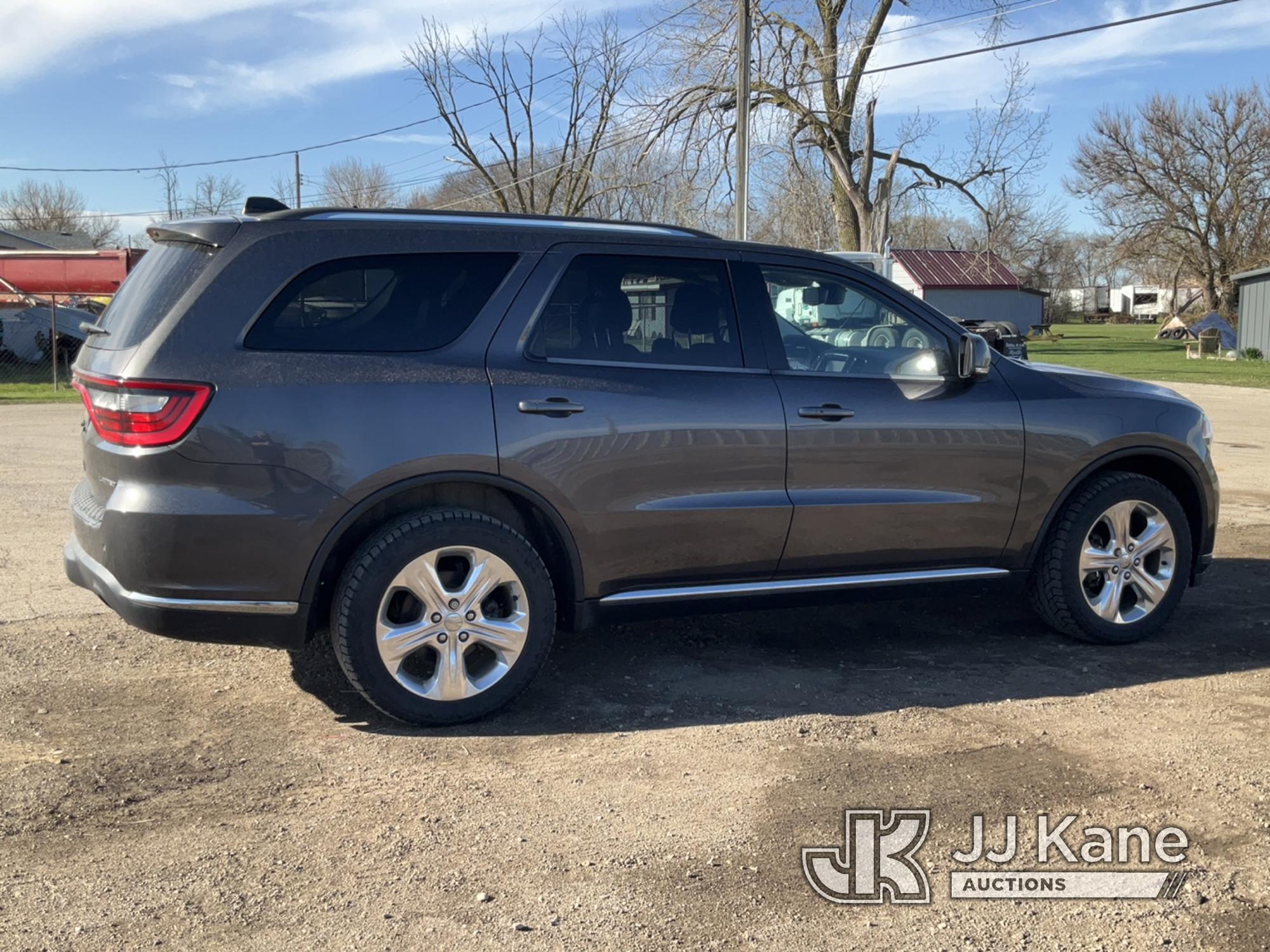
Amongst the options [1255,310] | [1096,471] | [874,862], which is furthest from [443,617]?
[1255,310]

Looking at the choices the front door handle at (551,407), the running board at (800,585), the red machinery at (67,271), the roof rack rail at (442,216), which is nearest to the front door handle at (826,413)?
the running board at (800,585)

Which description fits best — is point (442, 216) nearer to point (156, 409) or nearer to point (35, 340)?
point (156, 409)

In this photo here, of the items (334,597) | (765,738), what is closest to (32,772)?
(334,597)

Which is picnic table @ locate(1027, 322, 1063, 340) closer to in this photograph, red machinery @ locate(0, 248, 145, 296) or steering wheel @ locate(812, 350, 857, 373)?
red machinery @ locate(0, 248, 145, 296)

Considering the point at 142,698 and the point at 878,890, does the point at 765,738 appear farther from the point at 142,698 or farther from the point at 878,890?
the point at 142,698

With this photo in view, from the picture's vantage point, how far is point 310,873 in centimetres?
320

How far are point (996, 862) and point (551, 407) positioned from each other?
7.03 feet

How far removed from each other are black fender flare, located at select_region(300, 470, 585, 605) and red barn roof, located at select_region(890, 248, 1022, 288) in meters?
54.3

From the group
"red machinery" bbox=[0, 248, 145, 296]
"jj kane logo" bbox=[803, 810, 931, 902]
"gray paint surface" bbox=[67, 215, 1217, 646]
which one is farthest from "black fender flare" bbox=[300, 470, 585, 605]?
"red machinery" bbox=[0, 248, 145, 296]

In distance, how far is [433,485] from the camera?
14.1 feet

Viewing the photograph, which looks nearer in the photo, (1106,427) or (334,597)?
(334,597)

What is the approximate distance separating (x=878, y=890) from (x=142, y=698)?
9.66 ft

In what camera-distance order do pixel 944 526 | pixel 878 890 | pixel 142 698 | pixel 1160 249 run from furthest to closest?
pixel 1160 249 < pixel 944 526 < pixel 142 698 < pixel 878 890

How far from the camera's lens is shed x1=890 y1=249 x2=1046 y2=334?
2260 inches
